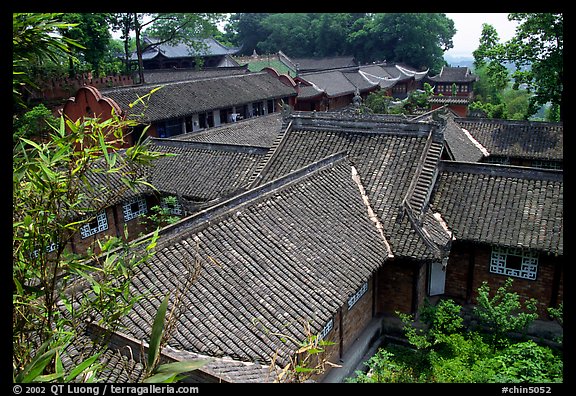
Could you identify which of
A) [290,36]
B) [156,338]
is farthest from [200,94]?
[290,36]

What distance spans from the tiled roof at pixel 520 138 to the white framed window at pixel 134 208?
18.0m

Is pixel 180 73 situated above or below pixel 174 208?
above

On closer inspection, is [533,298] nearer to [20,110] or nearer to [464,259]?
[464,259]

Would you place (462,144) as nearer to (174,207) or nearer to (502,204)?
(502,204)

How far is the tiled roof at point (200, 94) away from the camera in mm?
27312

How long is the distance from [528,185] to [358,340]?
21.7 feet

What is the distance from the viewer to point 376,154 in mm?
14430

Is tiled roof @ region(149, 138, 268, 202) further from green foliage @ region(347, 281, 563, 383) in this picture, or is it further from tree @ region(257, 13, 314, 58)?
tree @ region(257, 13, 314, 58)

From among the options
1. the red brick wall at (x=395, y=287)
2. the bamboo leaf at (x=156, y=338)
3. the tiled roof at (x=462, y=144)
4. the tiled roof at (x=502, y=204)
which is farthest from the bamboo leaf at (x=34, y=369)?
the tiled roof at (x=462, y=144)

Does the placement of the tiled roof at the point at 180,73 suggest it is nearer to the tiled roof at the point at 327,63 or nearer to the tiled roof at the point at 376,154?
the tiled roof at the point at 327,63

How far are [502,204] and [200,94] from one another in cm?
2322

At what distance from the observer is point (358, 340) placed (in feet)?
37.3

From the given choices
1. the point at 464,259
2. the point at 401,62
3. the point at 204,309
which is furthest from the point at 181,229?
the point at 401,62

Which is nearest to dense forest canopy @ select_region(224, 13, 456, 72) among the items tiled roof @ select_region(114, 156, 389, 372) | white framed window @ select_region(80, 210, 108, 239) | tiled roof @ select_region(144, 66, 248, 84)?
tiled roof @ select_region(144, 66, 248, 84)
